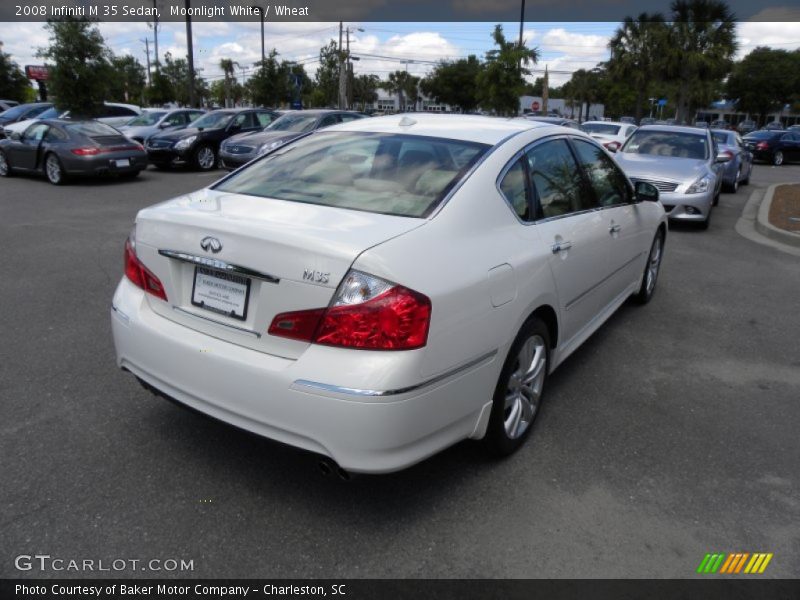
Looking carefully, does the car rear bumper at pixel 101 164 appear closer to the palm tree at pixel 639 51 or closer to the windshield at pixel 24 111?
the windshield at pixel 24 111

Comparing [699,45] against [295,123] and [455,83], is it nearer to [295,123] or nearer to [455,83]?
[295,123]

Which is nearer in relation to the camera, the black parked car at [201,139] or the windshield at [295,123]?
the windshield at [295,123]

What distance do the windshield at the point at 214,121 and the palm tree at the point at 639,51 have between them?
2823 centimetres

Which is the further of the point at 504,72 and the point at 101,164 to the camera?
the point at 504,72

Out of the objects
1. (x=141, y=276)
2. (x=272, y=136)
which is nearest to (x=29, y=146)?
(x=272, y=136)

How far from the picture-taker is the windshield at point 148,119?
780 inches

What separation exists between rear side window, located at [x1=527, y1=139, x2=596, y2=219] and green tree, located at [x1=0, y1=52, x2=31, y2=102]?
55043mm

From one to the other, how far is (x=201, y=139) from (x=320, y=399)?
15.4 m

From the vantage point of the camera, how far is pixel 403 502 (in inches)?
114

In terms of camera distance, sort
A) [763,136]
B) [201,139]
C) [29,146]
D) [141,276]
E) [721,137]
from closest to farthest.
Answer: [141,276] → [29,146] → [721,137] → [201,139] → [763,136]

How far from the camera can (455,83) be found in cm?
7800

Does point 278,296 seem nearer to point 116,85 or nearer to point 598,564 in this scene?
point 598,564

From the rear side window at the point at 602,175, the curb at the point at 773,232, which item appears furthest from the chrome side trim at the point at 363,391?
the curb at the point at 773,232

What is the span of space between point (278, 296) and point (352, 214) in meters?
0.56
